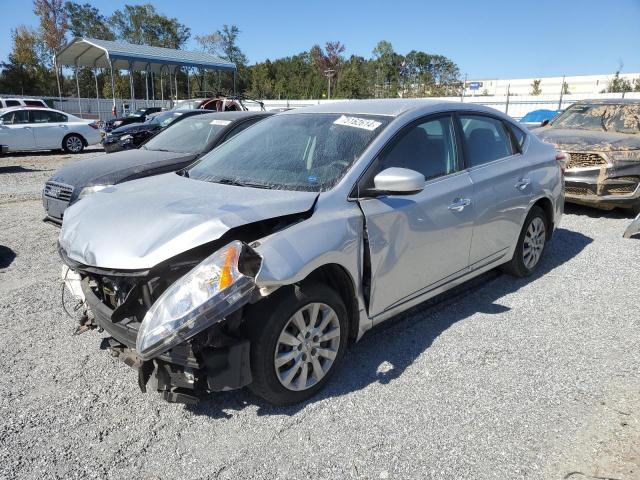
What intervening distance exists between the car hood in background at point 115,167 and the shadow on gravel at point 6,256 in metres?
1.02

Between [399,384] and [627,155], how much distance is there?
6.21m

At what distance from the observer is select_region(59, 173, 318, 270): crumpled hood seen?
2.54 m

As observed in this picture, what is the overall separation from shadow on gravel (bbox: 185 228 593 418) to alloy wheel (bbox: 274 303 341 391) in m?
0.17

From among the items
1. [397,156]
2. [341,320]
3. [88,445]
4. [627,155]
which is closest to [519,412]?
[341,320]

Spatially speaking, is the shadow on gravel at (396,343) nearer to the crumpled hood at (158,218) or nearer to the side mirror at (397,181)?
the crumpled hood at (158,218)

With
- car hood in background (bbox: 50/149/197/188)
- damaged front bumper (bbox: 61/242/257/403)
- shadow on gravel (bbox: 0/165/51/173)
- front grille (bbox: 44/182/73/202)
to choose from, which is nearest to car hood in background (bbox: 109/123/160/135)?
shadow on gravel (bbox: 0/165/51/173)

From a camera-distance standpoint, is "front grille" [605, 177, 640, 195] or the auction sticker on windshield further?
"front grille" [605, 177, 640, 195]

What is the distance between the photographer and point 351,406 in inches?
112

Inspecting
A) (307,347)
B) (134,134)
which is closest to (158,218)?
(307,347)

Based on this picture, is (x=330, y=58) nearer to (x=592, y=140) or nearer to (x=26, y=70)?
(x=26, y=70)

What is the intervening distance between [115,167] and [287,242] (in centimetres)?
435

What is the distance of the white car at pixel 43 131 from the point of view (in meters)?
15.2

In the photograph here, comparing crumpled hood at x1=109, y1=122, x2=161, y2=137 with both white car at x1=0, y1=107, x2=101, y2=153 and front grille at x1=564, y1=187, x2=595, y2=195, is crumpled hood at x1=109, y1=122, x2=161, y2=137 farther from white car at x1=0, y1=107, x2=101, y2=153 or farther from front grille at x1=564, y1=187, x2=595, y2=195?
front grille at x1=564, y1=187, x2=595, y2=195

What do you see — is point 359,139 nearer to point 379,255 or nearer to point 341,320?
point 379,255
